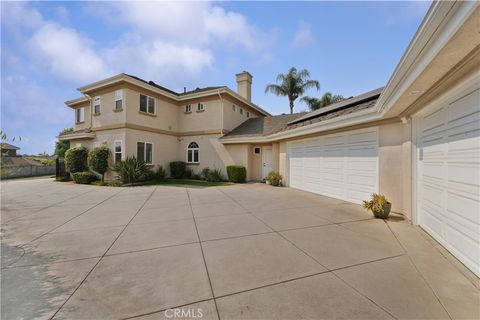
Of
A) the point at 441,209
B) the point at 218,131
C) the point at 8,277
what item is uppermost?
the point at 218,131

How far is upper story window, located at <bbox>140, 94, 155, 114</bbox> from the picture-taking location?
14406 millimetres

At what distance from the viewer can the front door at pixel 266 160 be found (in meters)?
14.8

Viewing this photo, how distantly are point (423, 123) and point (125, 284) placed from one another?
6944mm

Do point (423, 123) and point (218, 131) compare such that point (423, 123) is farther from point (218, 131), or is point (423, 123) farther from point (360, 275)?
point (218, 131)

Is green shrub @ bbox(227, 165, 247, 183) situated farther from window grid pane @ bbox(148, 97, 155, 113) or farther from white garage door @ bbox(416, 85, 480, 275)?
white garage door @ bbox(416, 85, 480, 275)

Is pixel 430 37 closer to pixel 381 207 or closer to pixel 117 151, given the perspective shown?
pixel 381 207

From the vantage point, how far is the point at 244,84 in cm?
1881

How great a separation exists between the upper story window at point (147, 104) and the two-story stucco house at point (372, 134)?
0.08 meters

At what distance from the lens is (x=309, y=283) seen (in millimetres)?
2779

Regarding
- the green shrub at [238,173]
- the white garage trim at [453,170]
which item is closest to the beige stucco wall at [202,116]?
the green shrub at [238,173]

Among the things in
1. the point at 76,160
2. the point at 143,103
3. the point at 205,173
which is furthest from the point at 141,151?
the point at 205,173

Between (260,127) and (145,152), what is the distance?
8.73 meters

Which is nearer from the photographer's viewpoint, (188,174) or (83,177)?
(83,177)

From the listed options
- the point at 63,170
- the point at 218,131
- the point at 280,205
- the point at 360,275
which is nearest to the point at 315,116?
the point at 280,205
